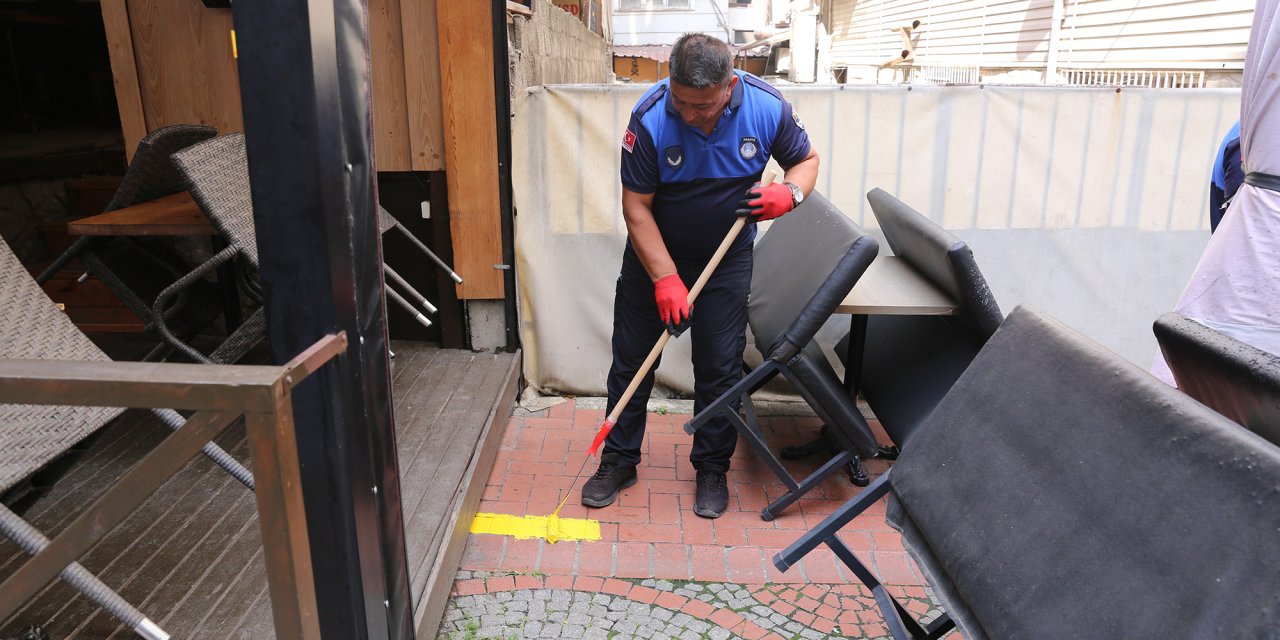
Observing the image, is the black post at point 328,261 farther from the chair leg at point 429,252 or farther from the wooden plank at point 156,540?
the chair leg at point 429,252

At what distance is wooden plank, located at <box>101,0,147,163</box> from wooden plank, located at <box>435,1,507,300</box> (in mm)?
1661

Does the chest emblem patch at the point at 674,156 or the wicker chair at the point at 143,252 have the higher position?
the chest emblem patch at the point at 674,156

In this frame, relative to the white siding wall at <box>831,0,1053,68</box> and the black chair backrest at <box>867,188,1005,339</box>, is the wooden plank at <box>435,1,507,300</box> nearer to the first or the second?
the black chair backrest at <box>867,188,1005,339</box>

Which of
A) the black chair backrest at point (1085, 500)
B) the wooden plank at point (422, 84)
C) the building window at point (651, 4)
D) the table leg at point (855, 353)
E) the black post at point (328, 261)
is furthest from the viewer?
the building window at point (651, 4)

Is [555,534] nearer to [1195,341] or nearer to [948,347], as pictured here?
[948,347]

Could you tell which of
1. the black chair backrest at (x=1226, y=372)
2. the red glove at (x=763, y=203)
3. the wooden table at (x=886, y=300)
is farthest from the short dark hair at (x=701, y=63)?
the black chair backrest at (x=1226, y=372)

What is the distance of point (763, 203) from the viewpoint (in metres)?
3.27

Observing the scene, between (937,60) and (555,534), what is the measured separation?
14.2 metres

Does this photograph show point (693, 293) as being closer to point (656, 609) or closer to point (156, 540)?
point (656, 609)

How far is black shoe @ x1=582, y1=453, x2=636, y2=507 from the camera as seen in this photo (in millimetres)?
3678

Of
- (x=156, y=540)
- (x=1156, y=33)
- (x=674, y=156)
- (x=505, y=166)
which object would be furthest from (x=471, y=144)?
(x=1156, y=33)

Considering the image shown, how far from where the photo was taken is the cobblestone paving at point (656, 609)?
2883 millimetres

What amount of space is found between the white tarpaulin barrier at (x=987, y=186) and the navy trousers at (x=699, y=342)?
1.04 metres

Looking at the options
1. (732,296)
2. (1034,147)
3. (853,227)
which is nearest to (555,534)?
(732,296)
